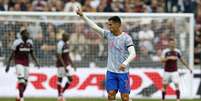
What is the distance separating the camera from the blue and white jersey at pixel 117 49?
15.8m

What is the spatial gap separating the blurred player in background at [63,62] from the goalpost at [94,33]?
2.23 metres

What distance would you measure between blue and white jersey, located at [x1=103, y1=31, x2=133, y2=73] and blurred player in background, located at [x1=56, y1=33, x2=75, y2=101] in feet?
22.7

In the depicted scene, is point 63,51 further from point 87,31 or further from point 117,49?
point 117,49

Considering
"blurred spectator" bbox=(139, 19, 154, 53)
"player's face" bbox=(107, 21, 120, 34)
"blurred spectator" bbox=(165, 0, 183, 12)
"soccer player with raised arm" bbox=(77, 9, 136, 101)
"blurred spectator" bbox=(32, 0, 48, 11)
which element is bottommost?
"blurred spectator" bbox=(139, 19, 154, 53)

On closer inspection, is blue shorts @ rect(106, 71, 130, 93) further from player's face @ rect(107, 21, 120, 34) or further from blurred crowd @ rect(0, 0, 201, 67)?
blurred crowd @ rect(0, 0, 201, 67)

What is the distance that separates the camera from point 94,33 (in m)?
25.8

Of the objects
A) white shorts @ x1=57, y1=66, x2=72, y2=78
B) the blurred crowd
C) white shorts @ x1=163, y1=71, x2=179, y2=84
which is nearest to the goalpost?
the blurred crowd

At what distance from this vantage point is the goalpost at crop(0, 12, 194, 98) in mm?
25391

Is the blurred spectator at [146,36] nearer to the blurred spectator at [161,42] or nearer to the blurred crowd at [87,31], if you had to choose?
the blurred crowd at [87,31]

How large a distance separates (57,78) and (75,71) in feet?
2.36

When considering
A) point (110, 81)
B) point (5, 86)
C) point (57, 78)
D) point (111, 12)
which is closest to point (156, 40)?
point (111, 12)

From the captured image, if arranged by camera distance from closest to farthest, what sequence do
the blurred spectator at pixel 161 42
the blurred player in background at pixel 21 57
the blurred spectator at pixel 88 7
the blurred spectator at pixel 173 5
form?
the blurred player in background at pixel 21 57
the blurred spectator at pixel 161 42
the blurred spectator at pixel 88 7
the blurred spectator at pixel 173 5

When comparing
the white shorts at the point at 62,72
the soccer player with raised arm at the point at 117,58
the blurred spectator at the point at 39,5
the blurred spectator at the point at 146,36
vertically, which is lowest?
the white shorts at the point at 62,72

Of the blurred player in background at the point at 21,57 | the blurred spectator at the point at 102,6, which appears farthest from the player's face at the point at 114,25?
the blurred spectator at the point at 102,6
